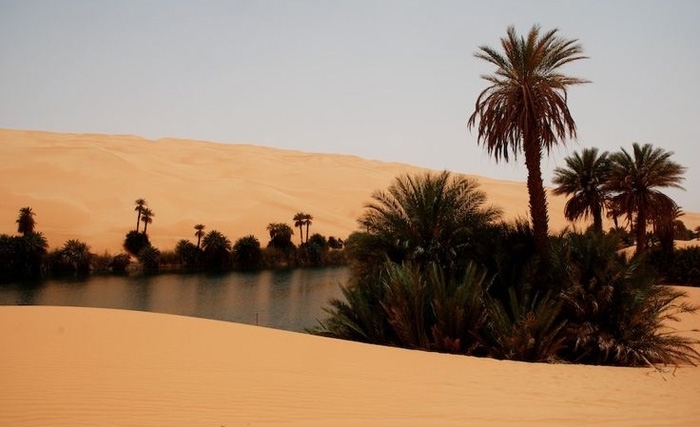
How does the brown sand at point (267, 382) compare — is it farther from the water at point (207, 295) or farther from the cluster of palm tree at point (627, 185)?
the water at point (207, 295)

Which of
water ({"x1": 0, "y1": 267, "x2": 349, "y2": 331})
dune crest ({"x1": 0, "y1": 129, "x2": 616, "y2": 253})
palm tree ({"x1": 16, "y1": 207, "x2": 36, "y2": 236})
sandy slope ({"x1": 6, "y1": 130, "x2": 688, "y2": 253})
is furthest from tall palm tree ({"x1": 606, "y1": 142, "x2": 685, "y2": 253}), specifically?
palm tree ({"x1": 16, "y1": 207, "x2": 36, "y2": 236})

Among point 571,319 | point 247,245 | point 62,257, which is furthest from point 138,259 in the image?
point 571,319

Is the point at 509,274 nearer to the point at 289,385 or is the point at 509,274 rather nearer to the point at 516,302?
the point at 516,302

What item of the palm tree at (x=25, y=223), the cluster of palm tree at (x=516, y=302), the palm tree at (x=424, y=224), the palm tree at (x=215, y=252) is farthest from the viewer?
the palm tree at (x=215, y=252)

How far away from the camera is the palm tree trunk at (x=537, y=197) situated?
517 inches

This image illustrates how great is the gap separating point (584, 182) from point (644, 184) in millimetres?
2819

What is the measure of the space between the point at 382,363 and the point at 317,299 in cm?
2556

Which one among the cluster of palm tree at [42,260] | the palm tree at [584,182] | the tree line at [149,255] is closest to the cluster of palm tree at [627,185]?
the palm tree at [584,182]

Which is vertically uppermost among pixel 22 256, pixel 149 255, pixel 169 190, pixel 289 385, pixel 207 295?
pixel 169 190

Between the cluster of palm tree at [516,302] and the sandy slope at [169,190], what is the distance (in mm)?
52110

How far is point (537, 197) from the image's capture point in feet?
45.3

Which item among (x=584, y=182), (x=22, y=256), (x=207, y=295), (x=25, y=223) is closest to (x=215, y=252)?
(x=22, y=256)

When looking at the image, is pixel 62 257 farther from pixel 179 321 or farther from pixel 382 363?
pixel 382 363

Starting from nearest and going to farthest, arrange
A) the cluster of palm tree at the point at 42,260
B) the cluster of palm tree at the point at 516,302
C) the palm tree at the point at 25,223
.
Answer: the cluster of palm tree at the point at 516,302 → the cluster of palm tree at the point at 42,260 → the palm tree at the point at 25,223
